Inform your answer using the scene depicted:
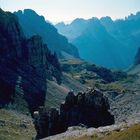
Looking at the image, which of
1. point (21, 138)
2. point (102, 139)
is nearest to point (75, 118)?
point (21, 138)

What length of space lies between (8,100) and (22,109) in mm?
7486

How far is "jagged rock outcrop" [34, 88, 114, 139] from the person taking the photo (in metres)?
126

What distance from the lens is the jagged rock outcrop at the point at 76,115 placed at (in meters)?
126

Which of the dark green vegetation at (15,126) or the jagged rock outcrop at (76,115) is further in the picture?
the dark green vegetation at (15,126)

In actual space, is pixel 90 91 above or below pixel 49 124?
above

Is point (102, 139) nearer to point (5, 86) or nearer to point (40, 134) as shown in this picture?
point (40, 134)

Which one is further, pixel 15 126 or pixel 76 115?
pixel 15 126

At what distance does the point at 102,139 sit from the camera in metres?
67.6

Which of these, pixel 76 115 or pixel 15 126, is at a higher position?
pixel 76 115

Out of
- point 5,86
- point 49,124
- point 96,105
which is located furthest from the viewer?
point 5,86

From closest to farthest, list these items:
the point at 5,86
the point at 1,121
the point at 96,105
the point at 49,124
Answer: the point at 49,124
the point at 96,105
the point at 1,121
the point at 5,86

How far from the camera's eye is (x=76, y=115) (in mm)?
132250

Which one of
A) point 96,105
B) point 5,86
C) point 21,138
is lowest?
point 21,138

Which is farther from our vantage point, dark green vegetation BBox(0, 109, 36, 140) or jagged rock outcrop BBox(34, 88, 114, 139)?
dark green vegetation BBox(0, 109, 36, 140)
